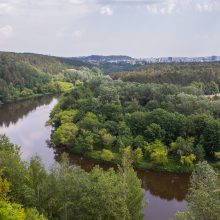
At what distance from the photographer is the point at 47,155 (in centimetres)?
5362

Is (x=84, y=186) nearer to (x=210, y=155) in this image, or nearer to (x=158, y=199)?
(x=158, y=199)

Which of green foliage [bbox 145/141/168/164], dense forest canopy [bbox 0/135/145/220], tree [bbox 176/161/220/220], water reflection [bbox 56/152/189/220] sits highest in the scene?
tree [bbox 176/161/220/220]

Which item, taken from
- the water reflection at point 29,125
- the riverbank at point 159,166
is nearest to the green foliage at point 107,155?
the riverbank at point 159,166

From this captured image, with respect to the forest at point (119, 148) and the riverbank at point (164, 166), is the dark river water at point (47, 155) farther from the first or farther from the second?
the forest at point (119, 148)

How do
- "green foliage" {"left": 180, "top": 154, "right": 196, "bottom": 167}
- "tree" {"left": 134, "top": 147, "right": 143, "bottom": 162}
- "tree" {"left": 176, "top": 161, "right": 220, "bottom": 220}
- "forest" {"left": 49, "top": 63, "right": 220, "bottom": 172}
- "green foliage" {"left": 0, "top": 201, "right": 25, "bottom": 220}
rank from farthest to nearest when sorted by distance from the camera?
"forest" {"left": 49, "top": 63, "right": 220, "bottom": 172} < "tree" {"left": 134, "top": 147, "right": 143, "bottom": 162} < "green foliage" {"left": 180, "top": 154, "right": 196, "bottom": 167} < "green foliage" {"left": 0, "top": 201, "right": 25, "bottom": 220} < "tree" {"left": 176, "top": 161, "right": 220, "bottom": 220}

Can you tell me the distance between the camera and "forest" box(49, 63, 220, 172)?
153 feet

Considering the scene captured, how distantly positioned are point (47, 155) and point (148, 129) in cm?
1523

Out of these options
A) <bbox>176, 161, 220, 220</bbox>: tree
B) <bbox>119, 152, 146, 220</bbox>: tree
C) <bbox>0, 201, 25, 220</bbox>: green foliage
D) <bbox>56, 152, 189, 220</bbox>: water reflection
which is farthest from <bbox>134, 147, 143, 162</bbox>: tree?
<bbox>176, 161, 220, 220</bbox>: tree

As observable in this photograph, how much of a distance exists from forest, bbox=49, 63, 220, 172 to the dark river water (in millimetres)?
1766

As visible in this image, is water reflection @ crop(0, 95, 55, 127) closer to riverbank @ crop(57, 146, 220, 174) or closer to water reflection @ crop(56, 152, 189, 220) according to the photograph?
riverbank @ crop(57, 146, 220, 174)

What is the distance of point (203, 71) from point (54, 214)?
2677 inches

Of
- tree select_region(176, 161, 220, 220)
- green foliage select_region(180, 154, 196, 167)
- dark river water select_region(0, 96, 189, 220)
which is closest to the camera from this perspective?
tree select_region(176, 161, 220, 220)

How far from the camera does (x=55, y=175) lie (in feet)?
77.7

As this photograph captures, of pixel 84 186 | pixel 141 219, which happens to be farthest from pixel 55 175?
pixel 141 219
